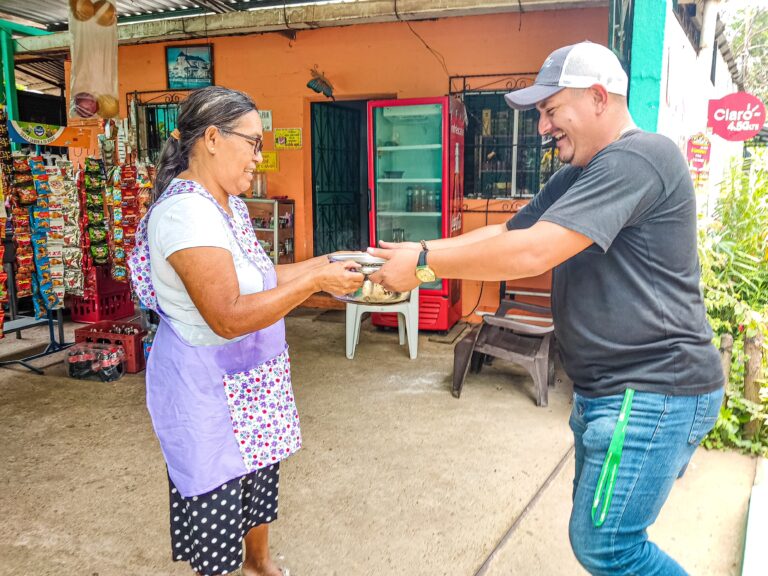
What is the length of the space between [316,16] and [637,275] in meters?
5.47

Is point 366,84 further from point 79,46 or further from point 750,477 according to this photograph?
point 750,477

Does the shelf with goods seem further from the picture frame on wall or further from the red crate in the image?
the red crate

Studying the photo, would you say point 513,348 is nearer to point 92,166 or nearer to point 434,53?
point 434,53

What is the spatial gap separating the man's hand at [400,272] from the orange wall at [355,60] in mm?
4938

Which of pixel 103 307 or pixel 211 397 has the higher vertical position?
pixel 211 397

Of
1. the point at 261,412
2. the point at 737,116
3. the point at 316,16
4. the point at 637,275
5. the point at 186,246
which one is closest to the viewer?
the point at 637,275

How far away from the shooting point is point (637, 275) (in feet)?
5.02

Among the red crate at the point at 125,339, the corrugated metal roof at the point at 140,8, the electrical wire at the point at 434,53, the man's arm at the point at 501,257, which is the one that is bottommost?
the red crate at the point at 125,339

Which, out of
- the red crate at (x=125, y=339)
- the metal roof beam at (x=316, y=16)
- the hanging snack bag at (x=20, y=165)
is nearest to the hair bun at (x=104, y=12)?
the metal roof beam at (x=316, y=16)

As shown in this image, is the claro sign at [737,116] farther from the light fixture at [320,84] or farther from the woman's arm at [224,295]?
the woman's arm at [224,295]

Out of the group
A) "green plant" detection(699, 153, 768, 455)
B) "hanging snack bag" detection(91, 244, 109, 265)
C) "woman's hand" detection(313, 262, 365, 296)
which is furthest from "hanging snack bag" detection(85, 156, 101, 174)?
"green plant" detection(699, 153, 768, 455)

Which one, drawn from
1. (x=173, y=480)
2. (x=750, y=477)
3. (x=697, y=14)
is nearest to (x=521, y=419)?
(x=750, y=477)

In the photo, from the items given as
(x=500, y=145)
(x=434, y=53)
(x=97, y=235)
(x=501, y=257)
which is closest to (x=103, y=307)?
(x=97, y=235)

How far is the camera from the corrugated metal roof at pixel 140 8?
6.49 metres
